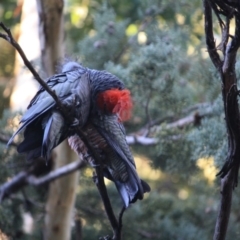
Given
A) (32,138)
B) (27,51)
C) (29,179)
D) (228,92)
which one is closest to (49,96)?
(32,138)

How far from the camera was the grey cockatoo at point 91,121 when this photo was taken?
1.05 meters

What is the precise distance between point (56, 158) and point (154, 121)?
37 cm

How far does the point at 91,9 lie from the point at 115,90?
1775mm

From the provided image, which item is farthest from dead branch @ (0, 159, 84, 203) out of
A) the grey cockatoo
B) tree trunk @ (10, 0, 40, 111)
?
the grey cockatoo

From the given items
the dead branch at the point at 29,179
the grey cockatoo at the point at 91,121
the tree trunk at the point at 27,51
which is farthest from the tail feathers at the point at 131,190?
the tree trunk at the point at 27,51

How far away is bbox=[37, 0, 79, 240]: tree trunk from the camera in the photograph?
1.95 meters

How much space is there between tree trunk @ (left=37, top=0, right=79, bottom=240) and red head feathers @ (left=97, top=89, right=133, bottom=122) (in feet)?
2.56

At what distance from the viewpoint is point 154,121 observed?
7.11 feet

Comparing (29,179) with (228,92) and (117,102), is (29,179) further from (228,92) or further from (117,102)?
(228,92)

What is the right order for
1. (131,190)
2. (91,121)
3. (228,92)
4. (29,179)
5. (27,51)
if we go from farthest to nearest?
1. (27,51)
2. (29,179)
3. (91,121)
4. (131,190)
5. (228,92)

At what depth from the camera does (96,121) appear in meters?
1.18

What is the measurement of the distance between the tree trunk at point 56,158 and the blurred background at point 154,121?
0.05 meters

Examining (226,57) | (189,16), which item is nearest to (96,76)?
(226,57)

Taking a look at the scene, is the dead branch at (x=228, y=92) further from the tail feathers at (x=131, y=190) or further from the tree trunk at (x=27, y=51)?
the tree trunk at (x=27, y=51)
